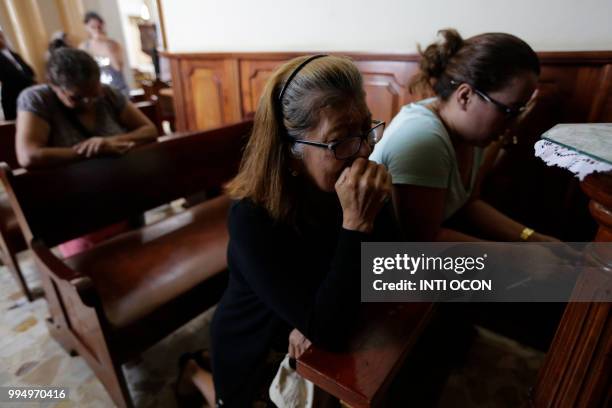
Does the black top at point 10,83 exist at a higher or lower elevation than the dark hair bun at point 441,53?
lower

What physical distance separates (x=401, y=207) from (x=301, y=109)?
46 centimetres

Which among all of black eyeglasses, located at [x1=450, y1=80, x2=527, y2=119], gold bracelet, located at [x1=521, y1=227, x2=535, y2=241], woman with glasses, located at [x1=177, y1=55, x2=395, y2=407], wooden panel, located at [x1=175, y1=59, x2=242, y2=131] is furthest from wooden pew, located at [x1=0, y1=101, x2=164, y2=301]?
gold bracelet, located at [x1=521, y1=227, x2=535, y2=241]

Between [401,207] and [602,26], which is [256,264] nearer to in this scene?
[401,207]

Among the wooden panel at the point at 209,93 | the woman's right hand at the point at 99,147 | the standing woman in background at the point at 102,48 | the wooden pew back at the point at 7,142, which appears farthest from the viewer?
the standing woman in background at the point at 102,48

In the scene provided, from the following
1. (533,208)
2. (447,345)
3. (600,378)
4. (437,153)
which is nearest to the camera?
(600,378)

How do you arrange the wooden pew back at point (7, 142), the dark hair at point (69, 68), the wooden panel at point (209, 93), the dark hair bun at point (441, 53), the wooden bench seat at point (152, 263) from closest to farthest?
the dark hair bun at point (441, 53) < the wooden bench seat at point (152, 263) < the dark hair at point (69, 68) < the wooden pew back at point (7, 142) < the wooden panel at point (209, 93)

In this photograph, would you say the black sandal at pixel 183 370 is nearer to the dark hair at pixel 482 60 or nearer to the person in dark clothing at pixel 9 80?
the dark hair at pixel 482 60

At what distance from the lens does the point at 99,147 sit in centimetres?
157

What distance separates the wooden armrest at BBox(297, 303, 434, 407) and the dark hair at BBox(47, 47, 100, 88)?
5.63ft

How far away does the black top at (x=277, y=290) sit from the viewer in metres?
0.75

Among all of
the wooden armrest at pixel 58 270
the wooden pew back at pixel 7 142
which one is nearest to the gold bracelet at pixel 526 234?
the wooden armrest at pixel 58 270

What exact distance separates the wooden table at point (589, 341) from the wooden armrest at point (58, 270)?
1216 millimetres

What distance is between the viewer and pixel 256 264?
2.62ft

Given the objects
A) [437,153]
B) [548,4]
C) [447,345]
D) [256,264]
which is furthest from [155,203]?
[548,4]
